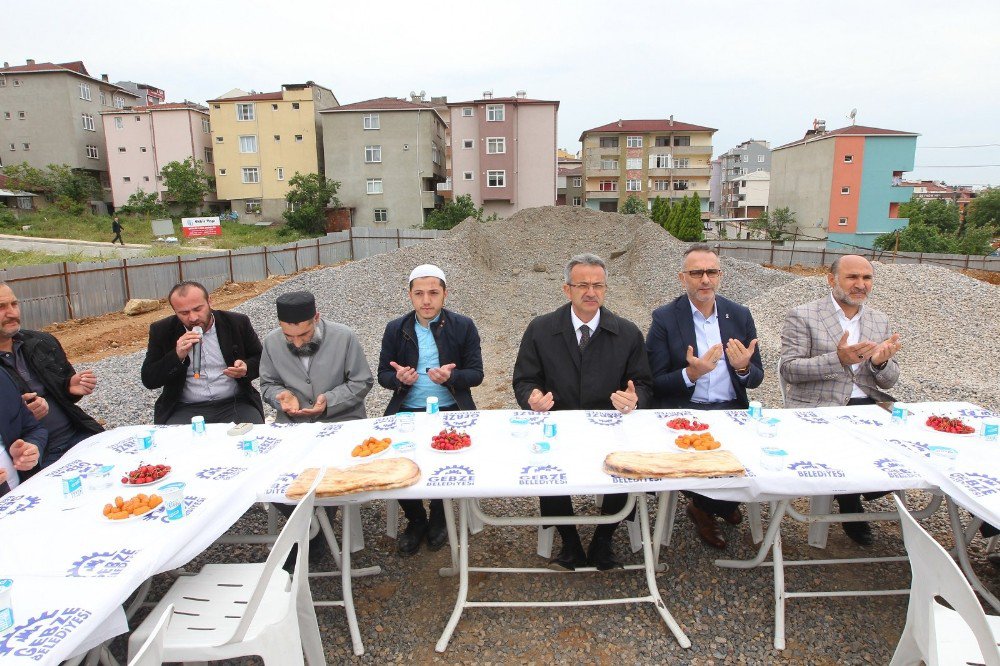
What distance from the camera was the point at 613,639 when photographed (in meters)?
2.97

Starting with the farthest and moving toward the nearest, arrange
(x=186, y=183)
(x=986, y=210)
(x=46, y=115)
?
(x=986, y=210), (x=46, y=115), (x=186, y=183)

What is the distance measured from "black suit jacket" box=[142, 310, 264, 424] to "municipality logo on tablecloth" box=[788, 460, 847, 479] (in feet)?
12.5

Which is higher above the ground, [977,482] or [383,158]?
[383,158]

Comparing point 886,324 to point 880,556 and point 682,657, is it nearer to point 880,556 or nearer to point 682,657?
point 880,556

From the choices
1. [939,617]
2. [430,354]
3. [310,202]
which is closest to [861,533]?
[939,617]

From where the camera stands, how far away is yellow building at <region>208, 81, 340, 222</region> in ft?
119

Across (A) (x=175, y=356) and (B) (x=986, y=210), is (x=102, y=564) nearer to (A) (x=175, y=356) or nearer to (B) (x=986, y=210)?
(A) (x=175, y=356)

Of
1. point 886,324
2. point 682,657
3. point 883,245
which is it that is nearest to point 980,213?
point 883,245

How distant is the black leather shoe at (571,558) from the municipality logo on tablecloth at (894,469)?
1.69 metres

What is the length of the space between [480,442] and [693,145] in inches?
1882

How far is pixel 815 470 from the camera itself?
8.90ft

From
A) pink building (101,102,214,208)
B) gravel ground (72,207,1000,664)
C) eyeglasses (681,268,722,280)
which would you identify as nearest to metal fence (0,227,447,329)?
gravel ground (72,207,1000,664)

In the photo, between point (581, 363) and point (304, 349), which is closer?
point (581, 363)

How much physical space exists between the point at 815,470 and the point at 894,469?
14.9 inches
